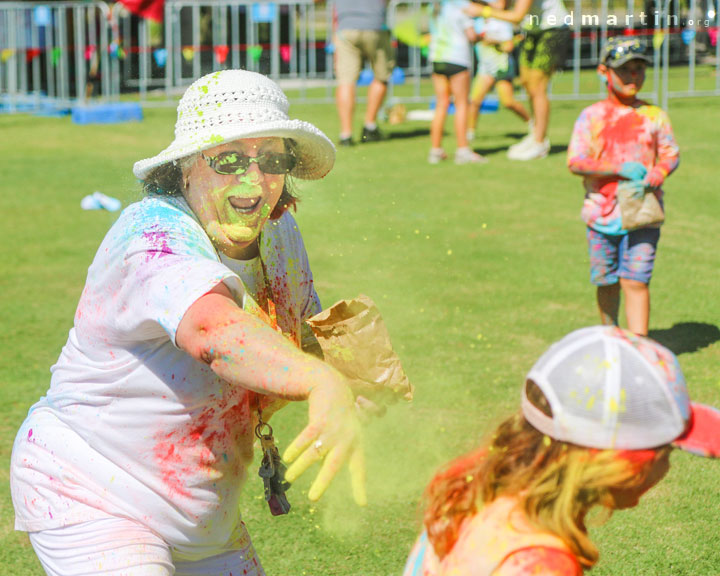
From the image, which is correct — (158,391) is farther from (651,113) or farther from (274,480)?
(651,113)

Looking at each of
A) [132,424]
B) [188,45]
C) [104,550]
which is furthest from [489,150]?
[104,550]

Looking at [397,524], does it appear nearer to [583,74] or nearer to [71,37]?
[71,37]

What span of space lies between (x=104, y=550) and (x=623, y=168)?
3.78m

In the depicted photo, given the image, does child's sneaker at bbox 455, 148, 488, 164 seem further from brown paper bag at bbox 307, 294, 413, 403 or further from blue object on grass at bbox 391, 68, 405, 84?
blue object on grass at bbox 391, 68, 405, 84

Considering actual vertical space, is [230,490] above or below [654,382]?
below

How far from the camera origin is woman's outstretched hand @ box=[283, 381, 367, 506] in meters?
1.81

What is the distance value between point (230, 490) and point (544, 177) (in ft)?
29.0

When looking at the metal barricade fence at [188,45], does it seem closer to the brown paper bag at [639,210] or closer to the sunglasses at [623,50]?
the sunglasses at [623,50]

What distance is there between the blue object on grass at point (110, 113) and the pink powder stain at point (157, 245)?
1407cm

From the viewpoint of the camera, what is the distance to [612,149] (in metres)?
5.54

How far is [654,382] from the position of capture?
179 centimetres

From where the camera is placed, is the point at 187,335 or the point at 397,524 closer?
the point at 187,335

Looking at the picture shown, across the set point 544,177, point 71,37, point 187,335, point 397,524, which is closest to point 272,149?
point 187,335

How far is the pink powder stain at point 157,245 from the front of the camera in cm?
221
